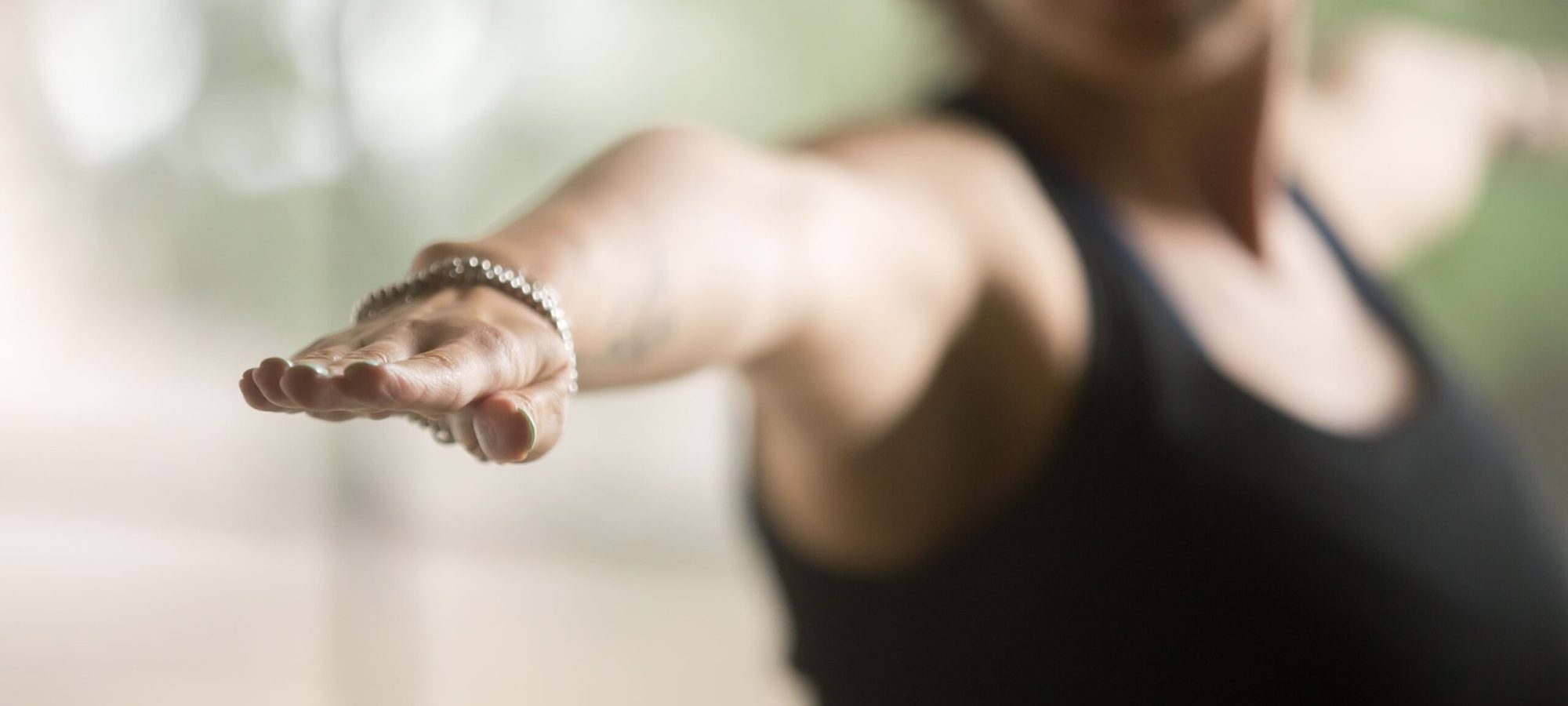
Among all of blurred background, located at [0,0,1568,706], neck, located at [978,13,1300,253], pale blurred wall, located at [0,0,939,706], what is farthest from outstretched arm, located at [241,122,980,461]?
pale blurred wall, located at [0,0,939,706]

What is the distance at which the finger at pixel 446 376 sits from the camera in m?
0.20

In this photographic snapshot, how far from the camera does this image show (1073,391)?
1.54 ft

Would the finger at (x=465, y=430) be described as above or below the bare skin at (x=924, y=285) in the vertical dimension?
below

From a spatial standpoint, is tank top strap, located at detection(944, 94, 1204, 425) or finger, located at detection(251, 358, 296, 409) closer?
finger, located at detection(251, 358, 296, 409)

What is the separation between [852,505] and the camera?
0.48 m

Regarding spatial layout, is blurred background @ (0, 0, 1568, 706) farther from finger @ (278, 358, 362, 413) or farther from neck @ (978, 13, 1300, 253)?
finger @ (278, 358, 362, 413)

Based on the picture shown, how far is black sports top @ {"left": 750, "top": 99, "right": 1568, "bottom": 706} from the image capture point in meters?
0.47

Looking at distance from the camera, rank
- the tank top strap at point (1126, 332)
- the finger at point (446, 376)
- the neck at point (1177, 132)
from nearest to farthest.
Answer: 1. the finger at point (446, 376)
2. the tank top strap at point (1126, 332)
3. the neck at point (1177, 132)

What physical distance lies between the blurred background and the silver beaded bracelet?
15.9 inches

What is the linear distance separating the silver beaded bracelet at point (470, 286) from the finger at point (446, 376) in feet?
0.06

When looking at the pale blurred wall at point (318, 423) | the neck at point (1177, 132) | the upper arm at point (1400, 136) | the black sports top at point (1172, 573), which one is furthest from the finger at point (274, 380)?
the upper arm at point (1400, 136)

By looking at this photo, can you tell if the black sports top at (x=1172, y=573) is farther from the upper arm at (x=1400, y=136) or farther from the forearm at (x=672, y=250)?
the upper arm at (x=1400, y=136)

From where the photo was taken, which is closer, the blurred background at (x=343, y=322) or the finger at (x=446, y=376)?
the finger at (x=446, y=376)

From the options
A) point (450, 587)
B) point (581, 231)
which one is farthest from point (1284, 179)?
point (450, 587)
